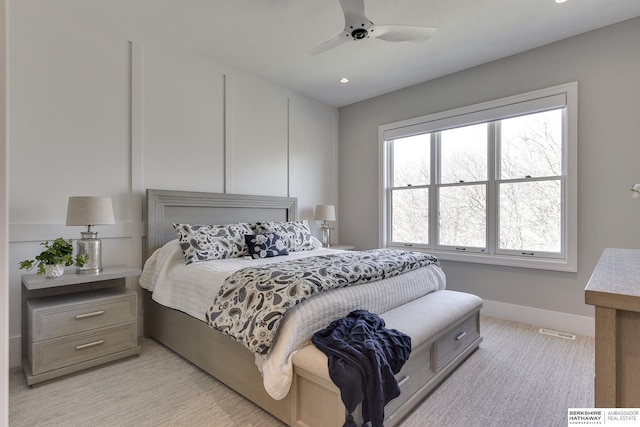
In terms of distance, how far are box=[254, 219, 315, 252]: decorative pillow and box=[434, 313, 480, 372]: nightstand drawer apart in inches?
69.5

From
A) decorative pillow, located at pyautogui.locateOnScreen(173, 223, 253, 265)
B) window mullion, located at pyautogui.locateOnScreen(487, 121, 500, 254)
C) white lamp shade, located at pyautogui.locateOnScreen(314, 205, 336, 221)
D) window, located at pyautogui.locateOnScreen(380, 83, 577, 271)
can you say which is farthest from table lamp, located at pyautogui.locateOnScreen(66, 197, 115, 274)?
window mullion, located at pyautogui.locateOnScreen(487, 121, 500, 254)

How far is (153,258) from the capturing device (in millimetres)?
2918

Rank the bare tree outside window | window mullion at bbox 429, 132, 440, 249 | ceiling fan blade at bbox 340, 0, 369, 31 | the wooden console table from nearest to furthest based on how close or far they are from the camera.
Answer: the wooden console table → ceiling fan blade at bbox 340, 0, 369, 31 → the bare tree outside window → window mullion at bbox 429, 132, 440, 249

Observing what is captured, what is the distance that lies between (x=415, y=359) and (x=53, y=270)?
8.51 ft

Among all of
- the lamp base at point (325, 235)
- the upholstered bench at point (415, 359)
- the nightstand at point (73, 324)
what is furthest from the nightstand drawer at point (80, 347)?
the lamp base at point (325, 235)

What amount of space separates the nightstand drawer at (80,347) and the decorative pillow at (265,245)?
1142 mm

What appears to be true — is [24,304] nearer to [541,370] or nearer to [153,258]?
[153,258]

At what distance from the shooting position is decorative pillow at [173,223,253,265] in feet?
8.93

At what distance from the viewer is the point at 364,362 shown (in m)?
1.47

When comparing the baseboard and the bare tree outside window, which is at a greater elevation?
the bare tree outside window

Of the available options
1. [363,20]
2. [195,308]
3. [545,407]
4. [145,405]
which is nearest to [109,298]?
[195,308]

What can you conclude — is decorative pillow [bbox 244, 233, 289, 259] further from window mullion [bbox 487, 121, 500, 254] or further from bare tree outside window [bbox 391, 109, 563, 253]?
window mullion [bbox 487, 121, 500, 254]

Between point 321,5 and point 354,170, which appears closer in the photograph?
point 321,5

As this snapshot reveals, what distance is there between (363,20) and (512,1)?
133cm
